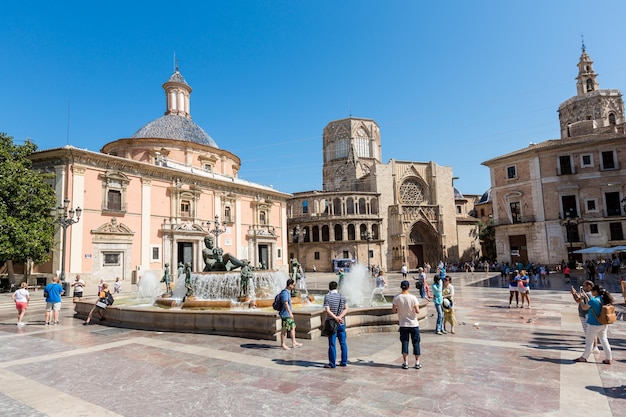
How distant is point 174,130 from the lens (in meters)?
34.9

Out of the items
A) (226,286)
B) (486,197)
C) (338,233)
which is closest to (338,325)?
(226,286)

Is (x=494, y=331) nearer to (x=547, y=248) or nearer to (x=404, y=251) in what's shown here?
(x=547, y=248)

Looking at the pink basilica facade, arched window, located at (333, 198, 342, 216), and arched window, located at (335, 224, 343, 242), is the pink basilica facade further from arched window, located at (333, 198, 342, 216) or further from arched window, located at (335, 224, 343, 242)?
arched window, located at (333, 198, 342, 216)

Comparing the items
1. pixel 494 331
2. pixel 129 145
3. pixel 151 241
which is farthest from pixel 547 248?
pixel 129 145

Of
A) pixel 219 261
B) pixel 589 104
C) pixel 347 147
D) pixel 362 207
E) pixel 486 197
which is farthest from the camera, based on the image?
pixel 486 197

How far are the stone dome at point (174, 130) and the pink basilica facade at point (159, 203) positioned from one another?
93mm

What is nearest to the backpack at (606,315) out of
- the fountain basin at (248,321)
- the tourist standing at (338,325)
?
the fountain basin at (248,321)

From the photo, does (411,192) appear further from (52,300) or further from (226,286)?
(52,300)

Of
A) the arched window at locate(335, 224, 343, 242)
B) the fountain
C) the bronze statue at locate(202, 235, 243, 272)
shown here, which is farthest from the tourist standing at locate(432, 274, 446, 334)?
the arched window at locate(335, 224, 343, 242)

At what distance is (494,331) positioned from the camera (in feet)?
28.0

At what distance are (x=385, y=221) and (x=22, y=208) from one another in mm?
35151

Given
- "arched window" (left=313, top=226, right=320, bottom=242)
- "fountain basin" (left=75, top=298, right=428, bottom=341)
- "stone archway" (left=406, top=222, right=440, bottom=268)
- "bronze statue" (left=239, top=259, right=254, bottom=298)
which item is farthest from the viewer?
"stone archway" (left=406, top=222, right=440, bottom=268)

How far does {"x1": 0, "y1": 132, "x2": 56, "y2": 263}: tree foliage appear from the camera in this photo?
1873cm

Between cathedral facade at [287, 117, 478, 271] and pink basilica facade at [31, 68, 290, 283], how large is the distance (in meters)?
8.63
